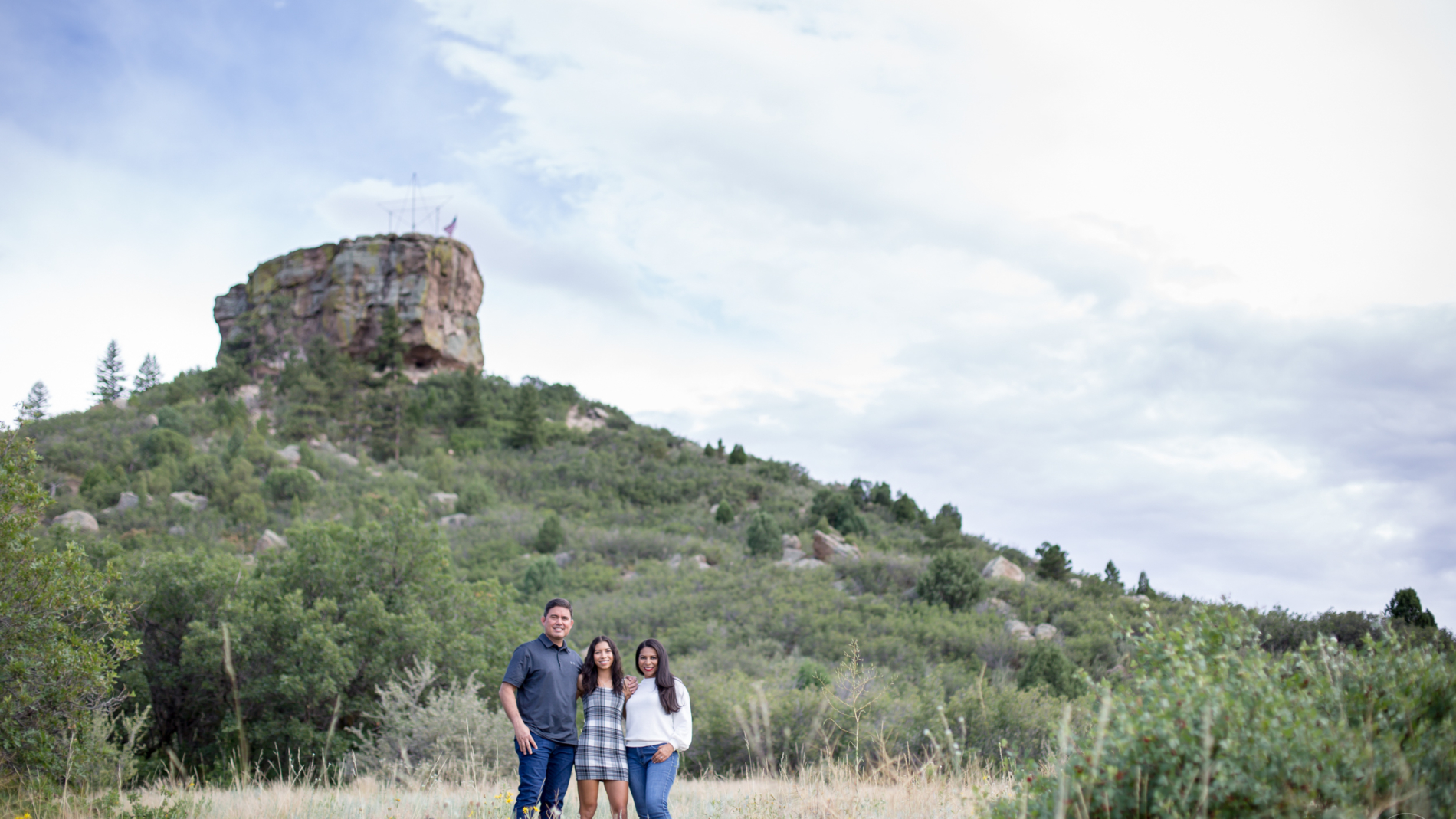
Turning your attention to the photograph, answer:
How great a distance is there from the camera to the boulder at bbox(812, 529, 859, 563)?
25344mm

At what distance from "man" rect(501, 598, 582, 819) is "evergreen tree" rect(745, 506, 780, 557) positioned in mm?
21004

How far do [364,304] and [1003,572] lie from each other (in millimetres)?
43469

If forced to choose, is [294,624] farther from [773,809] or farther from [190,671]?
[773,809]

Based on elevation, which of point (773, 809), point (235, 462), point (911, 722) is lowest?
point (911, 722)

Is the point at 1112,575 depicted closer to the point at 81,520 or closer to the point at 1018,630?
the point at 1018,630

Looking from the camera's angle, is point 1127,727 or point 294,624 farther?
point 294,624

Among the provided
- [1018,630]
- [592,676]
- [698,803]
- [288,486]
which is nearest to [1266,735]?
[592,676]

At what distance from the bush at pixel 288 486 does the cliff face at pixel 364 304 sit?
20.1 m

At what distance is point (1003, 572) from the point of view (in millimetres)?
24172

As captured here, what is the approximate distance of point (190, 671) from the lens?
1222 centimetres

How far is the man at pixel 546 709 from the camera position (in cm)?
505

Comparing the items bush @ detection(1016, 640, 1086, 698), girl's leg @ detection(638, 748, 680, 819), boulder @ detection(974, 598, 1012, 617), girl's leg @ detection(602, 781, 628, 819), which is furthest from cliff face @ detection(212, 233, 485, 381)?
girl's leg @ detection(638, 748, 680, 819)

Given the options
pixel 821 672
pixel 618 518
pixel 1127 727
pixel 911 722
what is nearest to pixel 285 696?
pixel 821 672

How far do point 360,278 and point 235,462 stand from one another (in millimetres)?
24525
